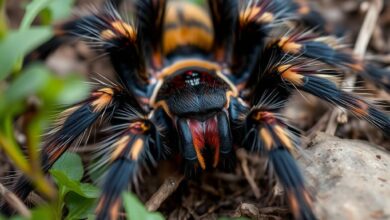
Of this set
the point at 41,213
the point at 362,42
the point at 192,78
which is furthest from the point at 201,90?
the point at 362,42

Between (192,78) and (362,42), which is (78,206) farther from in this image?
(362,42)

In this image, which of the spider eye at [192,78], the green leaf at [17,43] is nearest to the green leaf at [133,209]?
the green leaf at [17,43]

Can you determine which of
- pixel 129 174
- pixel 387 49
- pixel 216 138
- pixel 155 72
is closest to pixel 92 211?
pixel 129 174

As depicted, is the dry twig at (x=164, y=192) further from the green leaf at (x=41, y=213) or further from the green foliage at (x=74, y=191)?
the green leaf at (x=41, y=213)

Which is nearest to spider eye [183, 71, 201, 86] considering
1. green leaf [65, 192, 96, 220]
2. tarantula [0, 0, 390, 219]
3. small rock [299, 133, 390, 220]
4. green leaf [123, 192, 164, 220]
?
tarantula [0, 0, 390, 219]

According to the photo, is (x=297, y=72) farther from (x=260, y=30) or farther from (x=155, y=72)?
(x=155, y=72)

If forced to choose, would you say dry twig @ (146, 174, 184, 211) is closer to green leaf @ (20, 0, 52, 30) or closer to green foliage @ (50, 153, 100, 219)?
green foliage @ (50, 153, 100, 219)

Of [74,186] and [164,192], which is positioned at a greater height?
[74,186]
